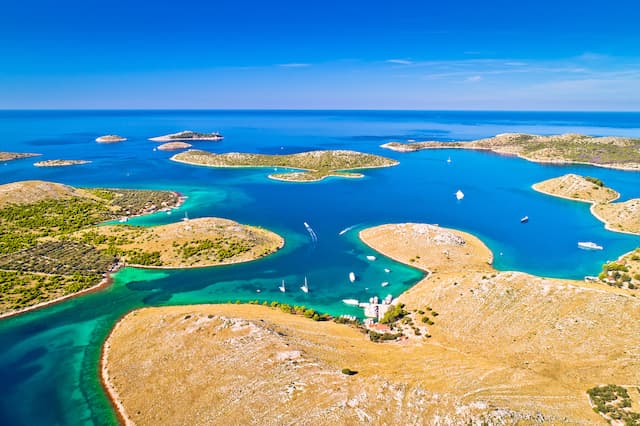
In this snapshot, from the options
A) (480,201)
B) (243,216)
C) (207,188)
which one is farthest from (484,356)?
(207,188)

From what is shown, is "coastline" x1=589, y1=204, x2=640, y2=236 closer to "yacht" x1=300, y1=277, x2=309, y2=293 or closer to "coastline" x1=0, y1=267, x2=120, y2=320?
"yacht" x1=300, y1=277, x2=309, y2=293

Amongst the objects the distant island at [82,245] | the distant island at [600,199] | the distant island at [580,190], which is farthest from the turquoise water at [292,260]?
the distant island at [580,190]

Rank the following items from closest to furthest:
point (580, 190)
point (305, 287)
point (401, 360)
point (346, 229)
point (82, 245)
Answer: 1. point (401, 360)
2. point (305, 287)
3. point (82, 245)
4. point (346, 229)
5. point (580, 190)

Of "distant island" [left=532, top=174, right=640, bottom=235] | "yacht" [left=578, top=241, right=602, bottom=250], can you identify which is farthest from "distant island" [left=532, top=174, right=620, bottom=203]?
"yacht" [left=578, top=241, right=602, bottom=250]

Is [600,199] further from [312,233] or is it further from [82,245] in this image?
[82,245]

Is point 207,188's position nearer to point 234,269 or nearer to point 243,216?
point 243,216

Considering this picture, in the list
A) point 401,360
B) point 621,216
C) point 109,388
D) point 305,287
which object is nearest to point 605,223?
point 621,216
